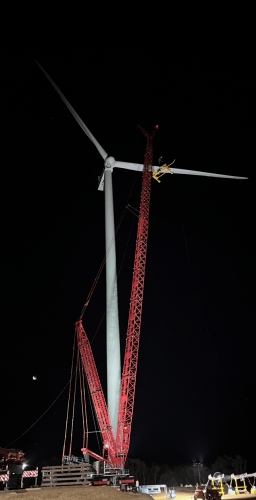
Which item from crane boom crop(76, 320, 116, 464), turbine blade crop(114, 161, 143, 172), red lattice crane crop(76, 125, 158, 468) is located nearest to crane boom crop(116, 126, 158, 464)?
red lattice crane crop(76, 125, 158, 468)

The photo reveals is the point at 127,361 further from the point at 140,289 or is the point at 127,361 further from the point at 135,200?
the point at 135,200

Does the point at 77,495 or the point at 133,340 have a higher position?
the point at 133,340

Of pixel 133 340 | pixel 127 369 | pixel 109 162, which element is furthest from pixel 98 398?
pixel 109 162

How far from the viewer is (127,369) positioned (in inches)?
1491

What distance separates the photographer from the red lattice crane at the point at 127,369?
1437 inches

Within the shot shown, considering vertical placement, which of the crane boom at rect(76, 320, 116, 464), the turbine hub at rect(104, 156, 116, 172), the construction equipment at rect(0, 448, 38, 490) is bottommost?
the construction equipment at rect(0, 448, 38, 490)

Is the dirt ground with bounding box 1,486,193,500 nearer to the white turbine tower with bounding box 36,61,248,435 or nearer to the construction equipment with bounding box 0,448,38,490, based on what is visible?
the construction equipment with bounding box 0,448,38,490

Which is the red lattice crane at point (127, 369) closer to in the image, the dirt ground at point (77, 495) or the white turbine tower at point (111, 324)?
A: the white turbine tower at point (111, 324)

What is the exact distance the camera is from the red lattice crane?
36.5 meters

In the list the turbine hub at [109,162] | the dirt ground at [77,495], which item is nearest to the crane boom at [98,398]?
the turbine hub at [109,162]

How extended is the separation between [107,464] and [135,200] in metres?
31.9

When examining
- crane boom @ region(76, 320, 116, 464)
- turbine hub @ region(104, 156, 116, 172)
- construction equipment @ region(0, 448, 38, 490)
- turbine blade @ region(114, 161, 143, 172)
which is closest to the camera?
construction equipment @ region(0, 448, 38, 490)

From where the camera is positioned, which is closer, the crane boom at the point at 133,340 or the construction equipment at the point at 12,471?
the construction equipment at the point at 12,471

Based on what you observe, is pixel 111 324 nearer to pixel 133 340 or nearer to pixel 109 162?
pixel 133 340
